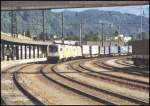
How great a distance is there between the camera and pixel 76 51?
90000mm

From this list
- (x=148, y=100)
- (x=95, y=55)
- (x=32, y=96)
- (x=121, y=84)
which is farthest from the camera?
(x=95, y=55)

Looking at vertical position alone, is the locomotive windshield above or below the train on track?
above

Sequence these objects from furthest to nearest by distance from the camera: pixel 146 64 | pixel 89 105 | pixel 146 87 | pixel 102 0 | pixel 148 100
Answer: pixel 146 64 < pixel 146 87 < pixel 102 0 < pixel 148 100 < pixel 89 105

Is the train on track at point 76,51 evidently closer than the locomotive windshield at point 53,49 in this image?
No

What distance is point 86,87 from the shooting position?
2631 centimetres

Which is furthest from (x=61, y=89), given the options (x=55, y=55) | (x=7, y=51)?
(x=7, y=51)

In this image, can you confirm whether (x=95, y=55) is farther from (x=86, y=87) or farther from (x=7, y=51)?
(x=86, y=87)

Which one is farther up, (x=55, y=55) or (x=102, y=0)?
(x=102, y=0)

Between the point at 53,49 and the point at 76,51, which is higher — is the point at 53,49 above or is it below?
above

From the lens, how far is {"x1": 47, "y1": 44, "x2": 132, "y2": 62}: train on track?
68.9 metres

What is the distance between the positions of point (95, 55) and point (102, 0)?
3447 inches

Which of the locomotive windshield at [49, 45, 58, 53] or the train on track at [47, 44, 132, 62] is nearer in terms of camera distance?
the locomotive windshield at [49, 45, 58, 53]

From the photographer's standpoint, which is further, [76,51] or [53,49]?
[76,51]

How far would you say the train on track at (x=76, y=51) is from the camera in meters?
68.9
